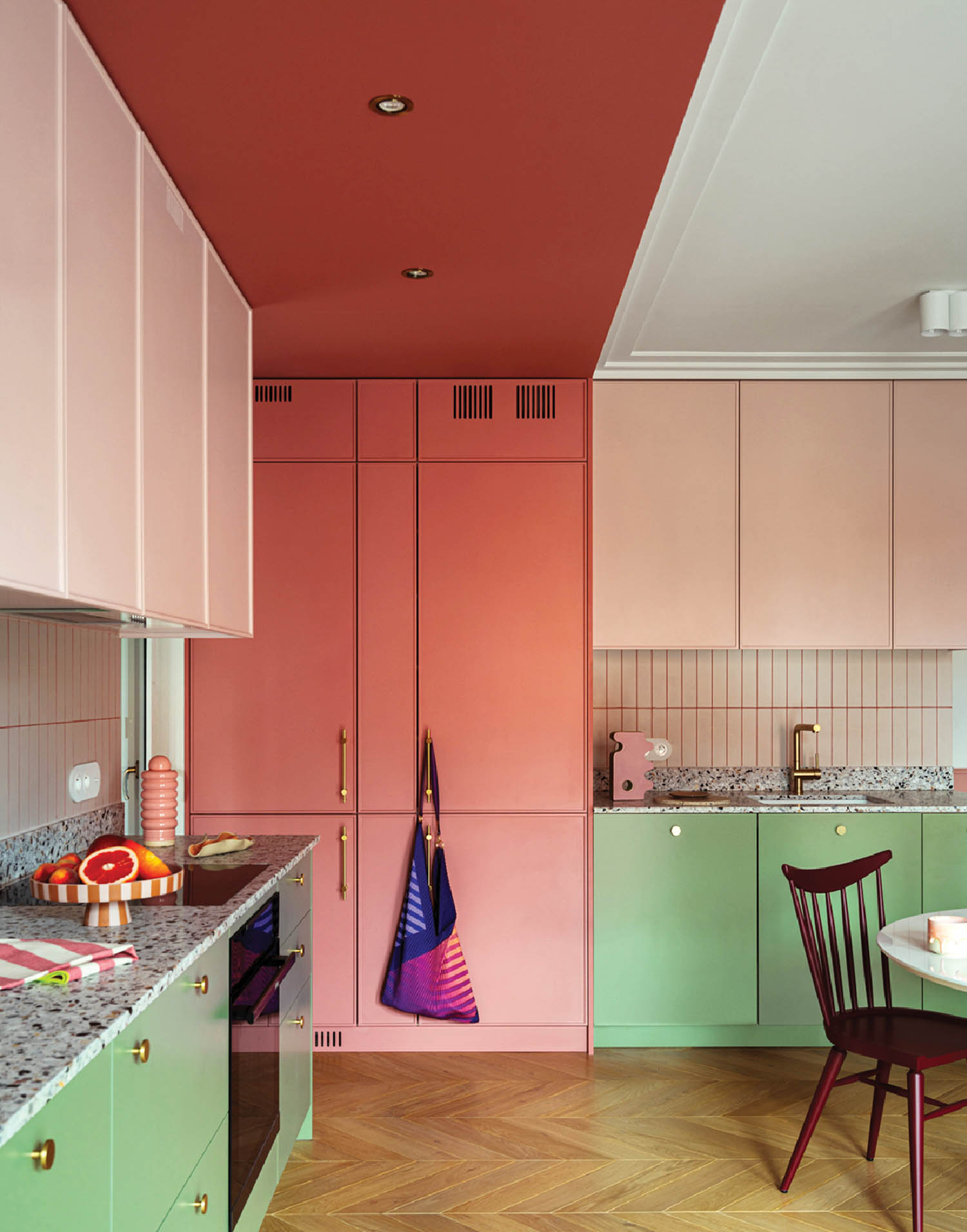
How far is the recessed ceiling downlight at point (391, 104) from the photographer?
6.30 feet

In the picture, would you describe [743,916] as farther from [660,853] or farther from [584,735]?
[584,735]

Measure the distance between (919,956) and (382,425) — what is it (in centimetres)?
250

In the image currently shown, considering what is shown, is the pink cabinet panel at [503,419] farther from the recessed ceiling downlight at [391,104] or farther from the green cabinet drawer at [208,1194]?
the green cabinet drawer at [208,1194]

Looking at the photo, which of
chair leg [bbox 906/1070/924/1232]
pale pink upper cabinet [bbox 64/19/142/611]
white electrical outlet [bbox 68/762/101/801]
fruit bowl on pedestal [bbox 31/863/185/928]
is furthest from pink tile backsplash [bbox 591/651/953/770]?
pale pink upper cabinet [bbox 64/19/142/611]

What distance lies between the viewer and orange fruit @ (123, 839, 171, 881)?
7.16 ft

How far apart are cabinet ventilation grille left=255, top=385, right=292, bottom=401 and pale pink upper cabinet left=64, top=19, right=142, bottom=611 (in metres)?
1.91

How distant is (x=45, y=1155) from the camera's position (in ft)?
4.00

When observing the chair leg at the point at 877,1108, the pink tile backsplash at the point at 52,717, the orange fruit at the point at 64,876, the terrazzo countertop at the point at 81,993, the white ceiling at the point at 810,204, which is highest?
the white ceiling at the point at 810,204

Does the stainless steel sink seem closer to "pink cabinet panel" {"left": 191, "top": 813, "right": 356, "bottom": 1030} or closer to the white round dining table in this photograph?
the white round dining table

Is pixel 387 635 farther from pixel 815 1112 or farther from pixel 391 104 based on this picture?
pixel 391 104

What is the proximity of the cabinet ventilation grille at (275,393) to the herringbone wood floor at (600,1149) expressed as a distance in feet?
7.91

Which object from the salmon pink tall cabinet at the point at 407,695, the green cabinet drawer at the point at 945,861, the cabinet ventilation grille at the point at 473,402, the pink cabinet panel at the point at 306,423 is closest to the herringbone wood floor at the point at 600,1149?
the salmon pink tall cabinet at the point at 407,695

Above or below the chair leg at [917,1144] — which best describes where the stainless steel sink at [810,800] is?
above

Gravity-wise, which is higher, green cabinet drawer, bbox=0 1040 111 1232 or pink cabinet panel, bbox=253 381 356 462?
pink cabinet panel, bbox=253 381 356 462
